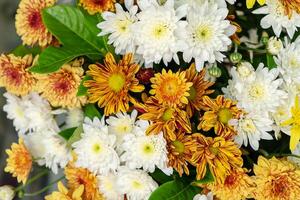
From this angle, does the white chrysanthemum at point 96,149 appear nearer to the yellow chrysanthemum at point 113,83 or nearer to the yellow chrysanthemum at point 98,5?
the yellow chrysanthemum at point 113,83

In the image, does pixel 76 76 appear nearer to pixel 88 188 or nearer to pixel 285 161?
pixel 88 188

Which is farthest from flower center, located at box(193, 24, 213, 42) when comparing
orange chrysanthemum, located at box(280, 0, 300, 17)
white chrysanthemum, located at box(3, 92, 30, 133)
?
white chrysanthemum, located at box(3, 92, 30, 133)

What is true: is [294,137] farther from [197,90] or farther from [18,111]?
[18,111]

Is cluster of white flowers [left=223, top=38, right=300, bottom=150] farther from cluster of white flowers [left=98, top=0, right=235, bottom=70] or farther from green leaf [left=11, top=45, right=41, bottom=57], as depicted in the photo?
green leaf [left=11, top=45, right=41, bottom=57]

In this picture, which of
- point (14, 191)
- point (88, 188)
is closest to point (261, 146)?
point (88, 188)

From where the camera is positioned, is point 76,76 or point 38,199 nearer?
point 76,76

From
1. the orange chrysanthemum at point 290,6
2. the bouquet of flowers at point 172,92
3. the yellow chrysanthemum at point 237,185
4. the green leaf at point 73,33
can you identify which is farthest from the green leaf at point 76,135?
the orange chrysanthemum at point 290,6
